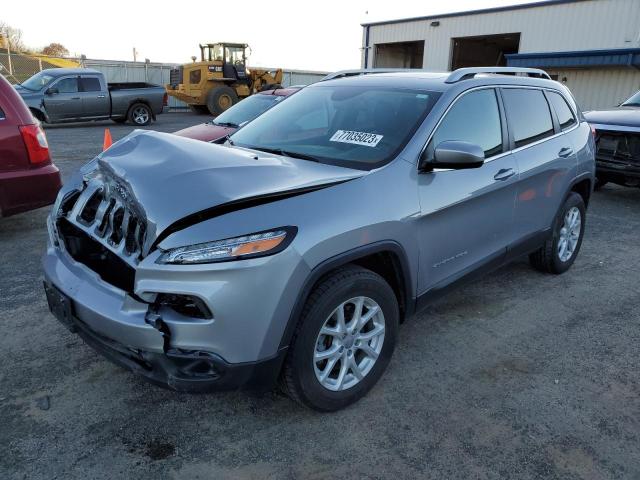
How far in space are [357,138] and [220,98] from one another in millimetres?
20172

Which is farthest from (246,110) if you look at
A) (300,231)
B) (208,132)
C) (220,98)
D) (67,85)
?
(220,98)

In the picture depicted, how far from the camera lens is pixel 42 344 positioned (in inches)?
134

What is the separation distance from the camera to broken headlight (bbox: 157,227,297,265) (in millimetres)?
2221

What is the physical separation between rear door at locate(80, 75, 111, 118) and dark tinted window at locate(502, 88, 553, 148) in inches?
606

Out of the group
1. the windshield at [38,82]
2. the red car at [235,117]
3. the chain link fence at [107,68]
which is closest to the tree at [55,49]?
the chain link fence at [107,68]

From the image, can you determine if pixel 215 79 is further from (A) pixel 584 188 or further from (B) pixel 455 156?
(B) pixel 455 156

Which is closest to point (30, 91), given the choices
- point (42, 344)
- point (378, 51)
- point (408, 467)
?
point (42, 344)

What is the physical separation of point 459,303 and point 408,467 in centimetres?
201

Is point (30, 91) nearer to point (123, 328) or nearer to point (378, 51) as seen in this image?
point (123, 328)

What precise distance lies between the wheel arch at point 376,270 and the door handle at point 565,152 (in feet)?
7.20

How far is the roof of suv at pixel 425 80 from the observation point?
3.46m

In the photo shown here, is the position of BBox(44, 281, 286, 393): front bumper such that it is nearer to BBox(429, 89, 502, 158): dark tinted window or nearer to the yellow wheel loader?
BBox(429, 89, 502, 158): dark tinted window

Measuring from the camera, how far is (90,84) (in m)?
16.5

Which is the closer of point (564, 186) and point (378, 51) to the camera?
point (564, 186)
